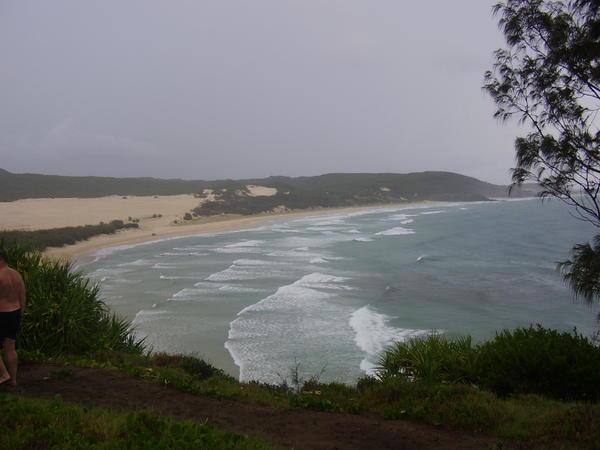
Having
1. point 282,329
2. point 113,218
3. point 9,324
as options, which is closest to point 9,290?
point 9,324

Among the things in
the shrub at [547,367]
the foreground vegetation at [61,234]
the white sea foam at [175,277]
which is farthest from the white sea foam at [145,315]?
the foreground vegetation at [61,234]

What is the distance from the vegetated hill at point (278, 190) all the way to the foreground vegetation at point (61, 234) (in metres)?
19.7

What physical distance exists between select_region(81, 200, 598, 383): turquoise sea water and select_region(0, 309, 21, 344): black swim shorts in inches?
231

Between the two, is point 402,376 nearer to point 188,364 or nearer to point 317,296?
point 188,364

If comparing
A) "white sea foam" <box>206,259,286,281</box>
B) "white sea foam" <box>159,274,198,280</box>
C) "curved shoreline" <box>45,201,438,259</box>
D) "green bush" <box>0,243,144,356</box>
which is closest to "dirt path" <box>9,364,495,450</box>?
"green bush" <box>0,243,144,356</box>

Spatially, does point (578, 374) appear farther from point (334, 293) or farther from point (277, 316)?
point (334, 293)

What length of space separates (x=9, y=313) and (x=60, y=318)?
255cm

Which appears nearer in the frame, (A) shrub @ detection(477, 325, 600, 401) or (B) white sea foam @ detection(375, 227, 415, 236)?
(A) shrub @ detection(477, 325, 600, 401)

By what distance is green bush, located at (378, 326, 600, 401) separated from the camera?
22.4 feet

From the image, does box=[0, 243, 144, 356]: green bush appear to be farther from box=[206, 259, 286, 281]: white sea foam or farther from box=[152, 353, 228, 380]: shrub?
box=[206, 259, 286, 281]: white sea foam

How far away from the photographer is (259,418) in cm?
572

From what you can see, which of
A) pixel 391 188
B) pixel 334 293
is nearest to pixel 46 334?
pixel 334 293

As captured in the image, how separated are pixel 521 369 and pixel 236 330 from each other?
9125 mm

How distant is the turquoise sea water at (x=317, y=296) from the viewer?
534 inches
